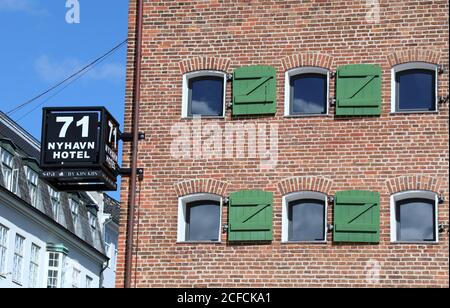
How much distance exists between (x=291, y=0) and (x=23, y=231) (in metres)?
24.8

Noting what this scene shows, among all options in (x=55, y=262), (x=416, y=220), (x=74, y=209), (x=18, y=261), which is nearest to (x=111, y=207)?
(x=74, y=209)

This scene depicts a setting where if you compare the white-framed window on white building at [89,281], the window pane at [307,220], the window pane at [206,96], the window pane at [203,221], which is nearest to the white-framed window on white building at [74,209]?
the white-framed window on white building at [89,281]

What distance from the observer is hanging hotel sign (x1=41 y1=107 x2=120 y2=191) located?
27.5 meters

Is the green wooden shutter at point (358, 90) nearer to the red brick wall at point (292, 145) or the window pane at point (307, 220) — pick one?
the red brick wall at point (292, 145)

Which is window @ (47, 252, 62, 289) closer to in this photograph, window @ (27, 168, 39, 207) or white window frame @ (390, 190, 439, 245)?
window @ (27, 168, 39, 207)

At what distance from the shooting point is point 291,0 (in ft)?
93.4

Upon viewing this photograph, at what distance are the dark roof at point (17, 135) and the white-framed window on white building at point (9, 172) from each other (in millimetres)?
1145

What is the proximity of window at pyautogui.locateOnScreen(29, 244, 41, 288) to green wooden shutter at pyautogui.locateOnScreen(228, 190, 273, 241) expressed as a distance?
25841 millimetres

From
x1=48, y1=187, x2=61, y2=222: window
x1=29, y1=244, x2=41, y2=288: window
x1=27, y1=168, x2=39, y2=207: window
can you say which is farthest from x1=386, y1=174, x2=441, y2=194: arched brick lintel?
x1=48, y1=187, x2=61, y2=222: window

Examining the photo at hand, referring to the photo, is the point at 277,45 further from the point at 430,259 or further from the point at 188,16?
the point at 430,259

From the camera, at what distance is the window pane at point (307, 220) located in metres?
27.3

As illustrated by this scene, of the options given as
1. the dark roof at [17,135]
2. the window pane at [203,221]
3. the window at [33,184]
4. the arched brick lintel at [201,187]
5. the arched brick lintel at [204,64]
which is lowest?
the window pane at [203,221]

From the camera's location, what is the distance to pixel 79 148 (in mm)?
27703
